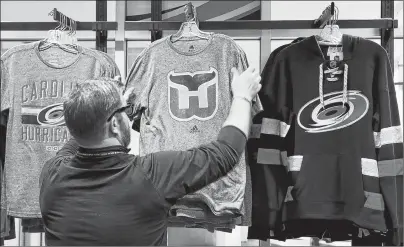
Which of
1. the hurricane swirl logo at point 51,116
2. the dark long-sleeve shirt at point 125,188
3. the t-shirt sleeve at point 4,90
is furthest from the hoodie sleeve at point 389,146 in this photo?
the t-shirt sleeve at point 4,90

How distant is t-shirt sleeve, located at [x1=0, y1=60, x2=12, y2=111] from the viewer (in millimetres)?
1986

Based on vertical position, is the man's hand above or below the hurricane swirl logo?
above

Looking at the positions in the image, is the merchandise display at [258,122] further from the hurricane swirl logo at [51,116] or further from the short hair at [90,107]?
the short hair at [90,107]

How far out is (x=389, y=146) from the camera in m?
1.87

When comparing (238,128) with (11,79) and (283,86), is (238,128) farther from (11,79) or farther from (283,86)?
(11,79)

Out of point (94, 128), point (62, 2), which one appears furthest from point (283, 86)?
point (62, 2)

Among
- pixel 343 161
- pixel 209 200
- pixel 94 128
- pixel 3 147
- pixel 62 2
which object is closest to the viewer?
pixel 94 128

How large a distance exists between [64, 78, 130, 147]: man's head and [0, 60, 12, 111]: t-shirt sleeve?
30.3 inches

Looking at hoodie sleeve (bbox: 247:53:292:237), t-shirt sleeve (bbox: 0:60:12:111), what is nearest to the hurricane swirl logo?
t-shirt sleeve (bbox: 0:60:12:111)

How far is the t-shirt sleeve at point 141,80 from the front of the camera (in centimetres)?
189

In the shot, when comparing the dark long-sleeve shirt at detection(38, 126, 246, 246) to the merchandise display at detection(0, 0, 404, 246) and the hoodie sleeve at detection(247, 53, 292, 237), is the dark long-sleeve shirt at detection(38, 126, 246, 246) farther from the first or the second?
the hoodie sleeve at detection(247, 53, 292, 237)

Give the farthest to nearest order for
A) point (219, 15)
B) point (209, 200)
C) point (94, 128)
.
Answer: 1. point (219, 15)
2. point (209, 200)
3. point (94, 128)

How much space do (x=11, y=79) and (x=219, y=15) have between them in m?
1.17

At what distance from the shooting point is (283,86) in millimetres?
1978
